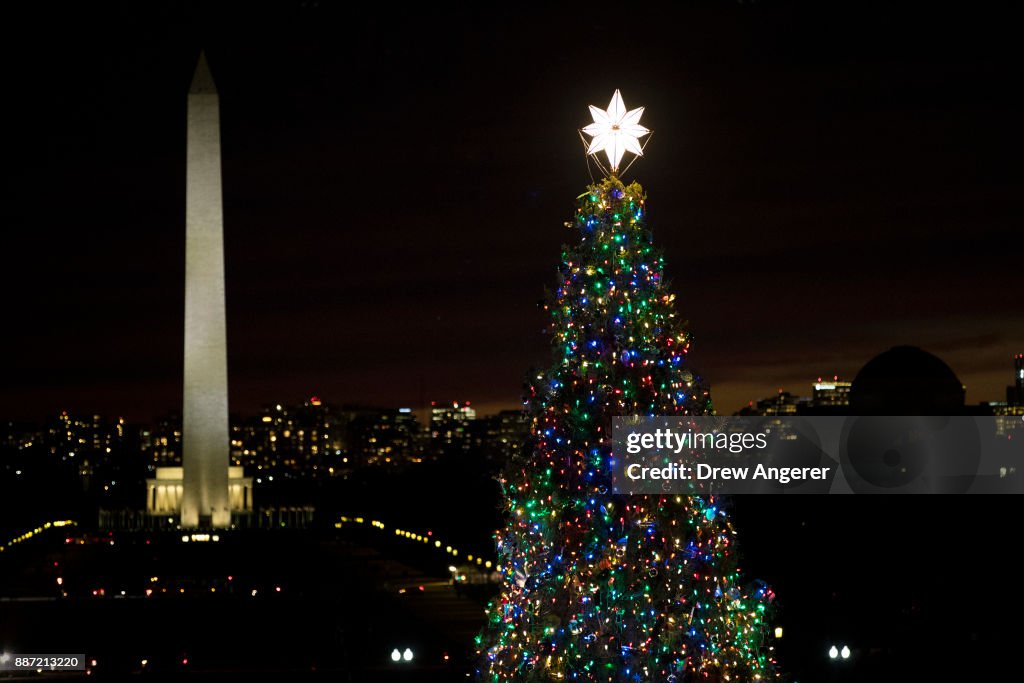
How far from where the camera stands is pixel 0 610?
122 ft

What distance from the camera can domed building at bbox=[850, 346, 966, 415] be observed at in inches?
4338

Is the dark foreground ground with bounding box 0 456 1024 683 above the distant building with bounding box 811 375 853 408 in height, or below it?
below

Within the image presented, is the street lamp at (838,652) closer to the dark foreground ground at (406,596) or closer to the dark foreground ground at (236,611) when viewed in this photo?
the dark foreground ground at (406,596)

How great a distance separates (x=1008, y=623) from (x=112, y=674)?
62.2ft

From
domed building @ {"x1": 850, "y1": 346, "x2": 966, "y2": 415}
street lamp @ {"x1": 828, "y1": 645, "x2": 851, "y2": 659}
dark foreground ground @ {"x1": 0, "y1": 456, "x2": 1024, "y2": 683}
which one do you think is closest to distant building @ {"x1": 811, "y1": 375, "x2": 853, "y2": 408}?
domed building @ {"x1": 850, "y1": 346, "x2": 966, "y2": 415}

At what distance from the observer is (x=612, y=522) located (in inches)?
572

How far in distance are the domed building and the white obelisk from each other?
60749 millimetres

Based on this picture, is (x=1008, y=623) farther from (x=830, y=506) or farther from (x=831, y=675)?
(x=830, y=506)

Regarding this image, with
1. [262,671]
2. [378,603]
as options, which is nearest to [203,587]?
[378,603]

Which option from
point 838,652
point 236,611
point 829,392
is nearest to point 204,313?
point 236,611

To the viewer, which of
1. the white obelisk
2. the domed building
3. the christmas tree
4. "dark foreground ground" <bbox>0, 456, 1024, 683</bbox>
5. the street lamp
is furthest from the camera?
the domed building

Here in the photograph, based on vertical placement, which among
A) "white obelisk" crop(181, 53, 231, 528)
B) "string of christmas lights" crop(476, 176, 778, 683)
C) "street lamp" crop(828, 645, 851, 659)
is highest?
"white obelisk" crop(181, 53, 231, 528)

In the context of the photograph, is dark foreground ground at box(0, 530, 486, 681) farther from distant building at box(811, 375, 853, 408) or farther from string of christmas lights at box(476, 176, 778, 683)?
distant building at box(811, 375, 853, 408)

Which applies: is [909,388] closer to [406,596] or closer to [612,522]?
[406,596]
